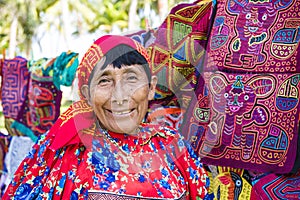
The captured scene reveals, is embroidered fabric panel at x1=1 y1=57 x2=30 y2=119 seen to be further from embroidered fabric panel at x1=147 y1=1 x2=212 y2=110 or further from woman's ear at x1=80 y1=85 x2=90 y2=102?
woman's ear at x1=80 y1=85 x2=90 y2=102

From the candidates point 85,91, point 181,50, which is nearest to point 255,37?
point 181,50

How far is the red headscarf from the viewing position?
1.57 m

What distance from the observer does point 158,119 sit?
2594 millimetres

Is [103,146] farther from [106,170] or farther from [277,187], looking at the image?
[277,187]

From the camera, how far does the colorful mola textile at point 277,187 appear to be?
6.79 feet

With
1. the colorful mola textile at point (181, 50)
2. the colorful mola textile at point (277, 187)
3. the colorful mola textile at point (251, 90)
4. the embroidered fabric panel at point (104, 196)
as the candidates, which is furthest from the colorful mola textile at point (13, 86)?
the embroidered fabric panel at point (104, 196)

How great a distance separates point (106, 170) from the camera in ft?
5.24

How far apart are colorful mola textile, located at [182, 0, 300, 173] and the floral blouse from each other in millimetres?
517

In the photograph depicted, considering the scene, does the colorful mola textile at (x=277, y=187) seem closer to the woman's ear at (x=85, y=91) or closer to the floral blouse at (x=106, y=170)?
the floral blouse at (x=106, y=170)

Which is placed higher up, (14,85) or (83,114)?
(83,114)

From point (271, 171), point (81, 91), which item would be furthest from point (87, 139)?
point (271, 171)

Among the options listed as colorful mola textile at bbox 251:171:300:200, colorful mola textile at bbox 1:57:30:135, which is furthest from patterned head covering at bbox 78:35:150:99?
colorful mola textile at bbox 1:57:30:135

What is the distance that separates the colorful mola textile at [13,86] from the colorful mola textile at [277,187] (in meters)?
2.19

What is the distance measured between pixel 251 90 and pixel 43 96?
75.3 inches
